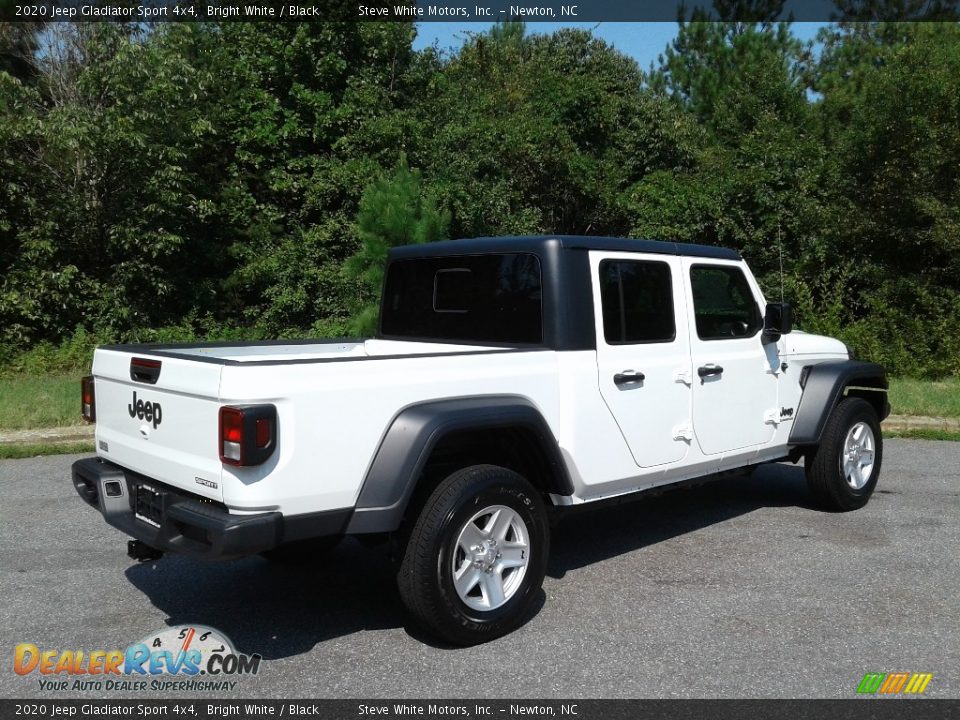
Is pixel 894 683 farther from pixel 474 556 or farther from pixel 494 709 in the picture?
pixel 474 556

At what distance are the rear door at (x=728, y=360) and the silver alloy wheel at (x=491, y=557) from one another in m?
1.56

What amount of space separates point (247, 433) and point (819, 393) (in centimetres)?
425

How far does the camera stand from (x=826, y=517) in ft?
21.0

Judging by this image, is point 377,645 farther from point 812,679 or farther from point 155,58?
point 155,58

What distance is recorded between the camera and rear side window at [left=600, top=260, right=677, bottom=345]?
4.86 metres

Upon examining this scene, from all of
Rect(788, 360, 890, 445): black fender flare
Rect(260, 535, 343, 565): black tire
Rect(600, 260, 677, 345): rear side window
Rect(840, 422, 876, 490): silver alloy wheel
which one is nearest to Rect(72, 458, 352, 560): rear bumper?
Rect(260, 535, 343, 565): black tire

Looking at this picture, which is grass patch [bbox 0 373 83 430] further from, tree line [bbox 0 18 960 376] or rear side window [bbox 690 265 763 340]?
rear side window [bbox 690 265 763 340]

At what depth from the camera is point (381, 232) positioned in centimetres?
1352

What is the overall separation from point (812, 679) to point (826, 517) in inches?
114

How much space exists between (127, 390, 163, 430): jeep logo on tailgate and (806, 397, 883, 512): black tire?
14.6ft

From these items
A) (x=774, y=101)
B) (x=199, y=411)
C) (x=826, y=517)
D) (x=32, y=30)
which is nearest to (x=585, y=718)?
(x=199, y=411)

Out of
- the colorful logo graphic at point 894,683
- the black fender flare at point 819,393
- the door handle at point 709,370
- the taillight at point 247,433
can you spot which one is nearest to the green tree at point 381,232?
the black fender flare at point 819,393

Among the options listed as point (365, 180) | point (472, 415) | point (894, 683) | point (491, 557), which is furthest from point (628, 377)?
point (365, 180)

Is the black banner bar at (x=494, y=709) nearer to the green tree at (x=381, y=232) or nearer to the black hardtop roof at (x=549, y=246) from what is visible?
the black hardtop roof at (x=549, y=246)
